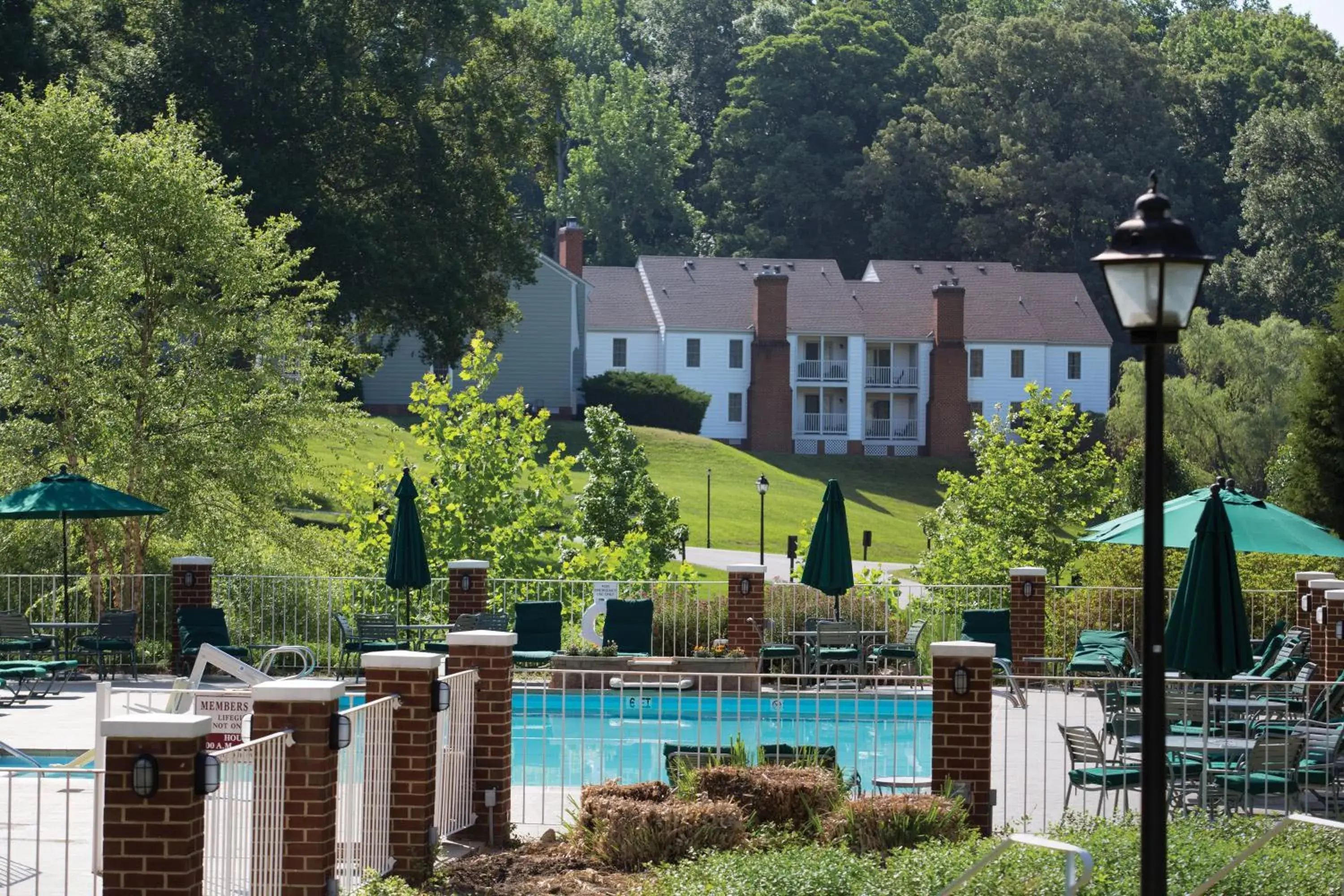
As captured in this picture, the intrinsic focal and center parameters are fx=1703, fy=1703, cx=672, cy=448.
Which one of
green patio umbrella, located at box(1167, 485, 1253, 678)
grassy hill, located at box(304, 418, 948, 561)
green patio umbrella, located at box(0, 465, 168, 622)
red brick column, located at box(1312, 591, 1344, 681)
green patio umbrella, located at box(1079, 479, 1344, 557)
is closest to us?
green patio umbrella, located at box(1167, 485, 1253, 678)

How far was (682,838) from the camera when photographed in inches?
390

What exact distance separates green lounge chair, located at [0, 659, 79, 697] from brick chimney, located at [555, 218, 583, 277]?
4936cm

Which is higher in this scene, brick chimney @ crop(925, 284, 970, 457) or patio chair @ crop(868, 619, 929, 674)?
brick chimney @ crop(925, 284, 970, 457)

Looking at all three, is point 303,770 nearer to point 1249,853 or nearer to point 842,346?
point 1249,853

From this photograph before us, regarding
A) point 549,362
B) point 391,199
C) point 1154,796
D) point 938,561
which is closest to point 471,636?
point 1154,796

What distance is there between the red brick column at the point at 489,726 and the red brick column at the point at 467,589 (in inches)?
345

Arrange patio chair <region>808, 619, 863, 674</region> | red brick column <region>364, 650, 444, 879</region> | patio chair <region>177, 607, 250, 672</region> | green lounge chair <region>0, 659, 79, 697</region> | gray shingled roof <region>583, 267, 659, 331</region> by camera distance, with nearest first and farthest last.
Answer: red brick column <region>364, 650, 444, 879</region>
green lounge chair <region>0, 659, 79, 697</region>
patio chair <region>808, 619, 863, 674</region>
patio chair <region>177, 607, 250, 672</region>
gray shingled roof <region>583, 267, 659, 331</region>

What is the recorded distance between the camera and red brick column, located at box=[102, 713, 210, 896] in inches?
278

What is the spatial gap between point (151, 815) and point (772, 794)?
14.1 ft

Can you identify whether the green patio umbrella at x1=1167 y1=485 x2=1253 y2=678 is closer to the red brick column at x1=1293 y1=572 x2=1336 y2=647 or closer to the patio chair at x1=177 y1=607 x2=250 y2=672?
the red brick column at x1=1293 y1=572 x2=1336 y2=647

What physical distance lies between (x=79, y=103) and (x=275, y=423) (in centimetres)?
506

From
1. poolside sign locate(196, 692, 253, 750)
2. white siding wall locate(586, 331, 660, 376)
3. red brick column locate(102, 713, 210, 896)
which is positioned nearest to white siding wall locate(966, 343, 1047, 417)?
white siding wall locate(586, 331, 660, 376)

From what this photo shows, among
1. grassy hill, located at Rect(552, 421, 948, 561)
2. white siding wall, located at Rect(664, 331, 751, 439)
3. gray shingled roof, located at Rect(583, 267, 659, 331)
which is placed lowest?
grassy hill, located at Rect(552, 421, 948, 561)

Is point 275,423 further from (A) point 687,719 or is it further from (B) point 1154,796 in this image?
(B) point 1154,796
